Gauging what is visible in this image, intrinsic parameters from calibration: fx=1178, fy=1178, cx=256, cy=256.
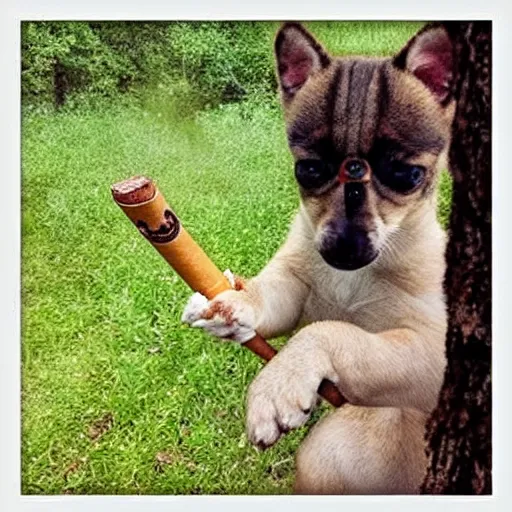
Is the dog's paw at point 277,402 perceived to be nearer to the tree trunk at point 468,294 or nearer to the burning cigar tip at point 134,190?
the tree trunk at point 468,294

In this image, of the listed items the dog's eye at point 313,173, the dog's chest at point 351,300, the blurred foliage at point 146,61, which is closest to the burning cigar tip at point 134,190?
the blurred foliage at point 146,61

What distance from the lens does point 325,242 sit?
3.09 meters

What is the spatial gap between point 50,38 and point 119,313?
2.50ft

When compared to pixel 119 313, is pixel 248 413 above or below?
below

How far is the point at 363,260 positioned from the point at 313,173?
0.27m

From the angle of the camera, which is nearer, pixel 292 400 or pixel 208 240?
pixel 292 400

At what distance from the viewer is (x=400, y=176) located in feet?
10.1

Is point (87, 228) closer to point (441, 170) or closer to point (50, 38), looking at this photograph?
point (50, 38)

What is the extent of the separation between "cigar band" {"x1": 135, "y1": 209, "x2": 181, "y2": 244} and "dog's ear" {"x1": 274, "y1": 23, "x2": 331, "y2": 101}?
0.44 meters

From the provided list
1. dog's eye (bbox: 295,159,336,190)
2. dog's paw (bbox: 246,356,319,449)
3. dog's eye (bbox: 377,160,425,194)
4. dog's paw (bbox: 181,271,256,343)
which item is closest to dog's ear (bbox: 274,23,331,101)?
dog's eye (bbox: 295,159,336,190)

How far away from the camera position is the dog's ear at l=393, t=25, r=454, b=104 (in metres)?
3.07

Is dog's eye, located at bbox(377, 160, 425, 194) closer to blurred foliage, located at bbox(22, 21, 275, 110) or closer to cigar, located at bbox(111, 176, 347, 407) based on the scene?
blurred foliage, located at bbox(22, 21, 275, 110)
